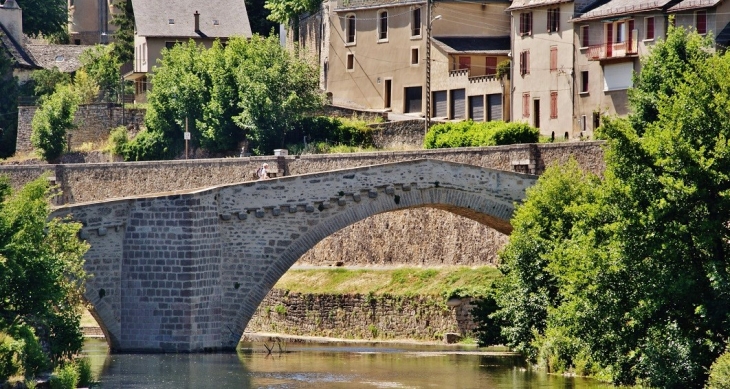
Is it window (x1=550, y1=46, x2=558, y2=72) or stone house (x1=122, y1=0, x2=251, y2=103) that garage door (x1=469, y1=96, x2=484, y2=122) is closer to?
window (x1=550, y1=46, x2=558, y2=72)

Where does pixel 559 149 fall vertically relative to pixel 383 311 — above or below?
above

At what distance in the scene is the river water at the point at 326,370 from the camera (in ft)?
144

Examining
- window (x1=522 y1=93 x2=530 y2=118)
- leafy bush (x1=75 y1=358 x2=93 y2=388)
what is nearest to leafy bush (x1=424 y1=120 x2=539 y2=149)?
window (x1=522 y1=93 x2=530 y2=118)

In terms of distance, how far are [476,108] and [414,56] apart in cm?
500

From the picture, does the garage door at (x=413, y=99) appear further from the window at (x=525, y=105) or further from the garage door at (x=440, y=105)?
the window at (x=525, y=105)

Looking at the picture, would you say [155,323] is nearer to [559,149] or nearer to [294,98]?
[559,149]

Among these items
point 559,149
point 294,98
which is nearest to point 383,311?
point 559,149

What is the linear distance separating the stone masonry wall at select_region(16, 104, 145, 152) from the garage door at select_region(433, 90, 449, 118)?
1425 cm

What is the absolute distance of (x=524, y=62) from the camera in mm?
73750

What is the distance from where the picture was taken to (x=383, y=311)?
196 ft

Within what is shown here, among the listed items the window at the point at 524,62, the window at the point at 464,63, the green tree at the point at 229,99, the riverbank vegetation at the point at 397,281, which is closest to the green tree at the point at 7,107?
the green tree at the point at 229,99

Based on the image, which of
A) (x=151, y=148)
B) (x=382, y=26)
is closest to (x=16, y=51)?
(x=151, y=148)

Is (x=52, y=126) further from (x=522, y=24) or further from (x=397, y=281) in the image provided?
(x=397, y=281)

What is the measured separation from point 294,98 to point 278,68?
147cm
